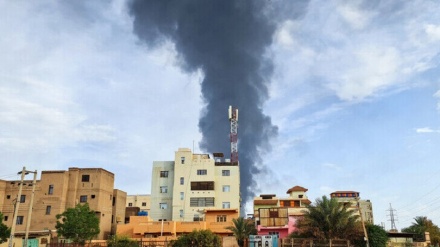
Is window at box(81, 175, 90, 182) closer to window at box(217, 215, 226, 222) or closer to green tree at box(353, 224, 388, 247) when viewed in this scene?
window at box(217, 215, 226, 222)

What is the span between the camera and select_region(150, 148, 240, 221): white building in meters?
77.5

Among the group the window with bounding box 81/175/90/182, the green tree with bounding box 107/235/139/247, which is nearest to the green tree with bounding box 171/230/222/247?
the green tree with bounding box 107/235/139/247

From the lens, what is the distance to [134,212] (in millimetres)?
84875

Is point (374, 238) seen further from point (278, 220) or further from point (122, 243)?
point (122, 243)

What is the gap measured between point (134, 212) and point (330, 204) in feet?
166

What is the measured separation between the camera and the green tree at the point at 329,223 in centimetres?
4422

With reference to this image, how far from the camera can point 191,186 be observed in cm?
7894

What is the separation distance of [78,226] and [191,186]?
2741 centimetres

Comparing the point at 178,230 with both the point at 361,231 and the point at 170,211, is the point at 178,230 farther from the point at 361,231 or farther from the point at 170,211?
the point at 361,231

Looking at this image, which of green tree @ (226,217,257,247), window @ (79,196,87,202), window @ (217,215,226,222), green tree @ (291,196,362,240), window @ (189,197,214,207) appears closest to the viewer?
green tree @ (291,196,362,240)

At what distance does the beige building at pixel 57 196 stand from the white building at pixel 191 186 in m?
11.1

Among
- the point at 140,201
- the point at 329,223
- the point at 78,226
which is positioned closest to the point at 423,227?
the point at 329,223

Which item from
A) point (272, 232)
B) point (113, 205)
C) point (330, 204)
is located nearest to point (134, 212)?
point (113, 205)

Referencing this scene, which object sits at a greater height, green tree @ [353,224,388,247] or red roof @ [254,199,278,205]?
red roof @ [254,199,278,205]
